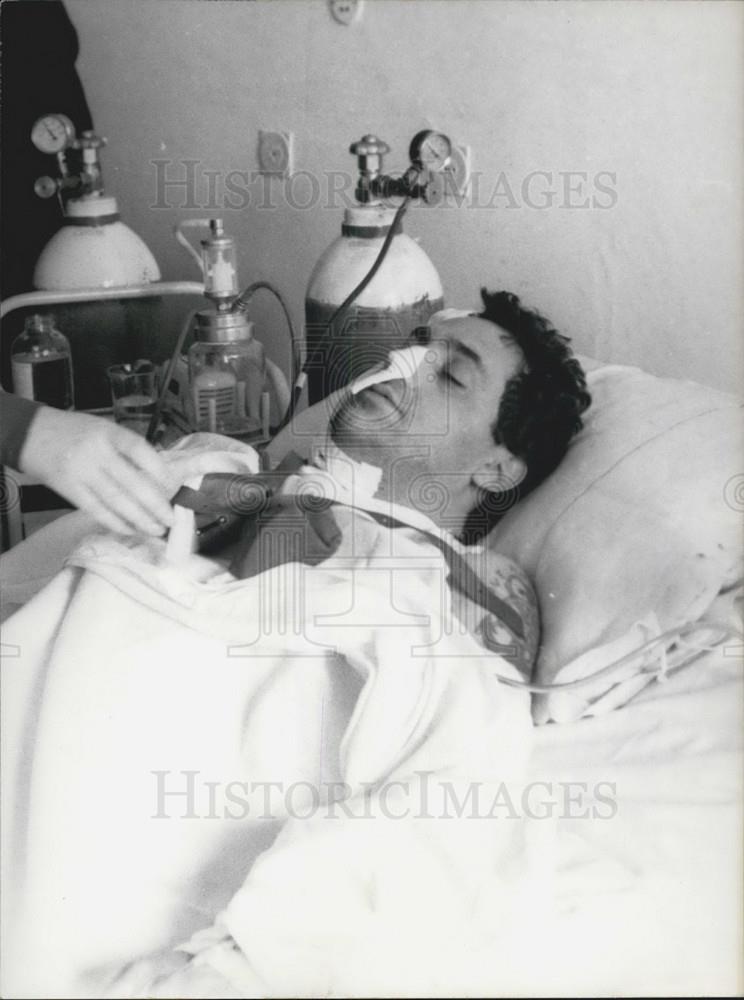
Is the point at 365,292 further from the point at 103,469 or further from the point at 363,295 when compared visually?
the point at 103,469

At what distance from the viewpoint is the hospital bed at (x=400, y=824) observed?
0.75m

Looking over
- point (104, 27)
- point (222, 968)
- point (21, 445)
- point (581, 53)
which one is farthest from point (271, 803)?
point (104, 27)

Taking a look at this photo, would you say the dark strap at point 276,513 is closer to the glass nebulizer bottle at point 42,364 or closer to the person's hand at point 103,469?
the person's hand at point 103,469

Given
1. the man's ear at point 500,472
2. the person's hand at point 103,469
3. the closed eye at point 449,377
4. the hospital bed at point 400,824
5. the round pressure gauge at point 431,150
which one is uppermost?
the round pressure gauge at point 431,150

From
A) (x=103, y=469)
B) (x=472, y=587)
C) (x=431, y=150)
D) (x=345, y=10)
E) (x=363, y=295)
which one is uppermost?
(x=345, y=10)

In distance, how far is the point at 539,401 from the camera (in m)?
1.00

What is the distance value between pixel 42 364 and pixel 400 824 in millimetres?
697

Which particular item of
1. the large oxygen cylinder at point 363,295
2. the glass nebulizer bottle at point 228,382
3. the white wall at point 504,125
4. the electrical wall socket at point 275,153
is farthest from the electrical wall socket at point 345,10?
the glass nebulizer bottle at point 228,382

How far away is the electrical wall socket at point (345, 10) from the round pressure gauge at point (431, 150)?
232mm

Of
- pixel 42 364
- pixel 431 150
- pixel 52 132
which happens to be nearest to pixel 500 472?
pixel 431 150

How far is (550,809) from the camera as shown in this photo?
82 cm

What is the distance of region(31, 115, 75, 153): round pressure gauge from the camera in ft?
3.90

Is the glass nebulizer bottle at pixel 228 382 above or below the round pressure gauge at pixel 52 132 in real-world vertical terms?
below

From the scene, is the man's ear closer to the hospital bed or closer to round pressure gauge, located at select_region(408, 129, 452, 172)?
the hospital bed
